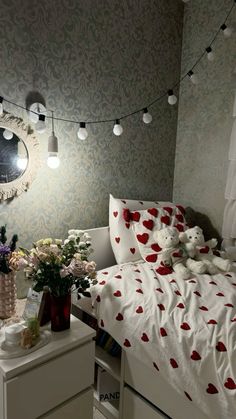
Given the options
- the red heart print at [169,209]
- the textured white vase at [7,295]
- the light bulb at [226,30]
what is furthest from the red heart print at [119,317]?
the light bulb at [226,30]

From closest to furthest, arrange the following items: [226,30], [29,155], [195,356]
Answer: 1. [195,356]
2. [29,155]
3. [226,30]

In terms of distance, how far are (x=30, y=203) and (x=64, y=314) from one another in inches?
27.7

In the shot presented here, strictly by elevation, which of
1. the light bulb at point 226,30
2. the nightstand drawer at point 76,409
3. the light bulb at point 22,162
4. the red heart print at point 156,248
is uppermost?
the light bulb at point 226,30

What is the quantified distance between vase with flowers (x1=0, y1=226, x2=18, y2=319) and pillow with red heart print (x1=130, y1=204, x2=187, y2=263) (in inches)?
35.5

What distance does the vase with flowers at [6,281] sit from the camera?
1311 mm

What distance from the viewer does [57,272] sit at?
4.03ft

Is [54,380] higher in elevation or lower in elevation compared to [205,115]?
lower

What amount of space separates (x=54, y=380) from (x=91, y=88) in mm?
1698

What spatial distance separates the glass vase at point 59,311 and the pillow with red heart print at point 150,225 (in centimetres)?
79

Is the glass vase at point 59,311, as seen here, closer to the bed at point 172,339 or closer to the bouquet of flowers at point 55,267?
the bouquet of flowers at point 55,267

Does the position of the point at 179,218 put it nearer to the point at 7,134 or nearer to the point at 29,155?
the point at 29,155

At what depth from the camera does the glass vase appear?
1.27 meters

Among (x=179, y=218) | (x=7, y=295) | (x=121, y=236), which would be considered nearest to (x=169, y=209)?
(x=179, y=218)

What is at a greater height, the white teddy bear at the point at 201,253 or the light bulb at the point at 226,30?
the light bulb at the point at 226,30
